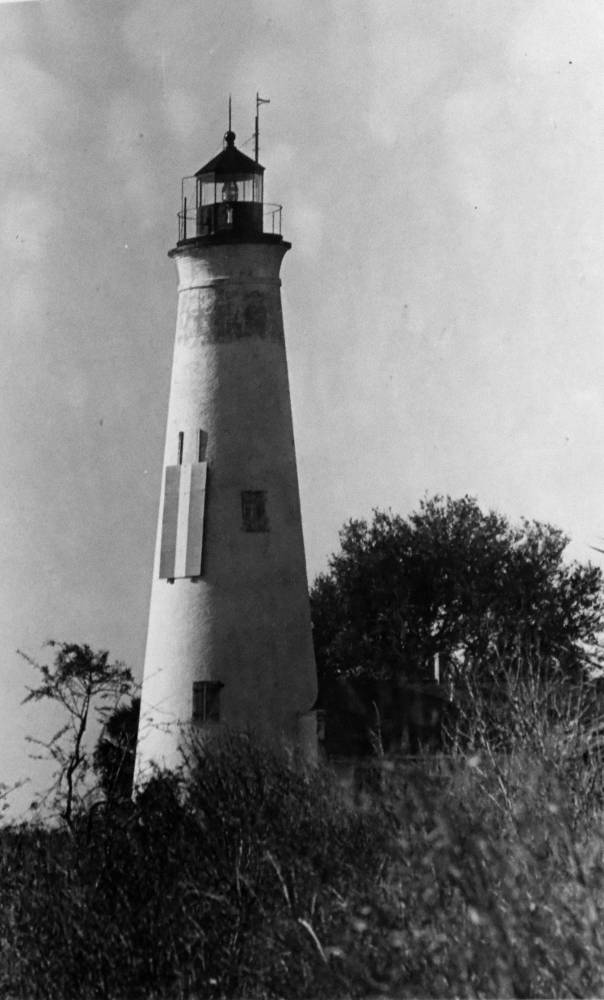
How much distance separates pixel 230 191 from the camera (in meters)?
32.9

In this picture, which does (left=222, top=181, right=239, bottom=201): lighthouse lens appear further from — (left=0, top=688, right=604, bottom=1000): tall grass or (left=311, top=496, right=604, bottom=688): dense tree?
(left=311, top=496, right=604, bottom=688): dense tree

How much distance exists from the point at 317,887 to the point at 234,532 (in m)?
14.2

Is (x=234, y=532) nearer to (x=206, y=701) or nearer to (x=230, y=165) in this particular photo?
(x=206, y=701)

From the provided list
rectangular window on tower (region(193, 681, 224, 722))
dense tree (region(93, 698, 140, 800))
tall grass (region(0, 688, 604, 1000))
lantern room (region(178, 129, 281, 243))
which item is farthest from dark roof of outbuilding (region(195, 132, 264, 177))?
tall grass (region(0, 688, 604, 1000))

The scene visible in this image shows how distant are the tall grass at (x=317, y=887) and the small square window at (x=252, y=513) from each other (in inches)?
216

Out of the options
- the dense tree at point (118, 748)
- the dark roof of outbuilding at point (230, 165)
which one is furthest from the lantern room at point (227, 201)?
the dense tree at point (118, 748)

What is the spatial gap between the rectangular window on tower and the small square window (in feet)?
7.25

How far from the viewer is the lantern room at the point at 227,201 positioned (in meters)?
32.1

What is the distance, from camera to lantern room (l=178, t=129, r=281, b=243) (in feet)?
105

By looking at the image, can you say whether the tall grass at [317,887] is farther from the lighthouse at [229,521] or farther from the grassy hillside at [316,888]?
the lighthouse at [229,521]

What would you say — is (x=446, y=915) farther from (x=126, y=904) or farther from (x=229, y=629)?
(x=229, y=629)

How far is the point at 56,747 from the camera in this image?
27.8 meters

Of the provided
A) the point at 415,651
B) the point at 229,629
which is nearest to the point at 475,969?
the point at 229,629

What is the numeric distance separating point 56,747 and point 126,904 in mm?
8115
